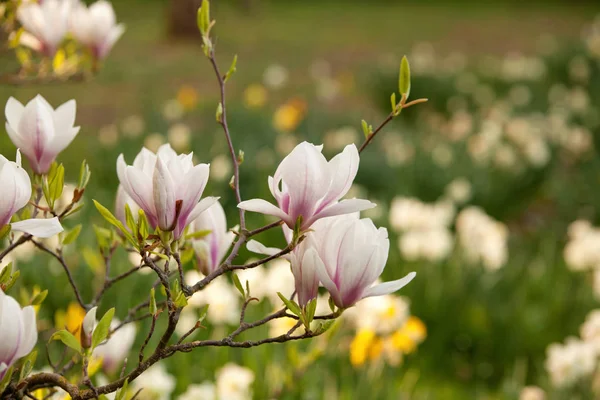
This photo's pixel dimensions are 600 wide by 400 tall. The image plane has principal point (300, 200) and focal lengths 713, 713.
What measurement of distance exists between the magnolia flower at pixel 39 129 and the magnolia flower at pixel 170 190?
0.57 ft

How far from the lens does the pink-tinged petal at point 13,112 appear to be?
0.85 meters

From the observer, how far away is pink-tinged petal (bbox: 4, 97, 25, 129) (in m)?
0.85

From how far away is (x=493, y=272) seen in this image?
2.71 m

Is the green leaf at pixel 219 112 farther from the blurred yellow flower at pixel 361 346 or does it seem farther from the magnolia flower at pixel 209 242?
the blurred yellow flower at pixel 361 346

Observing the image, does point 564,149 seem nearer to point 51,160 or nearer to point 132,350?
point 132,350

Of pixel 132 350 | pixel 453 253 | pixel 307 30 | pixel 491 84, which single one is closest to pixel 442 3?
pixel 307 30

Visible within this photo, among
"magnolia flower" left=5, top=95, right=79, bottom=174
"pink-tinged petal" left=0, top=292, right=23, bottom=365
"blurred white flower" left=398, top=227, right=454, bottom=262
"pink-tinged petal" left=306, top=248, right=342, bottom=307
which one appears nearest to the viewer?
"pink-tinged petal" left=0, top=292, right=23, bottom=365

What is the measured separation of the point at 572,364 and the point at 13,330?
167cm

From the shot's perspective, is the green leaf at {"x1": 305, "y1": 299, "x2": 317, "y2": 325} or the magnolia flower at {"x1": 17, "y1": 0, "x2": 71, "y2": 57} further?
the magnolia flower at {"x1": 17, "y1": 0, "x2": 71, "y2": 57}

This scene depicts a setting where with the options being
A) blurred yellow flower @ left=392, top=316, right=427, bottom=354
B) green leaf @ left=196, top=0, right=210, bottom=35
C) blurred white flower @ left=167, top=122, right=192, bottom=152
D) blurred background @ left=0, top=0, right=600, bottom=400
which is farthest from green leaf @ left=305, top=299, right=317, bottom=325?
blurred white flower @ left=167, top=122, right=192, bottom=152

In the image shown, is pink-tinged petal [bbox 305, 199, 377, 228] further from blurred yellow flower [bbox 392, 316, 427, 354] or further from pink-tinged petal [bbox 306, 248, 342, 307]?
blurred yellow flower [bbox 392, 316, 427, 354]

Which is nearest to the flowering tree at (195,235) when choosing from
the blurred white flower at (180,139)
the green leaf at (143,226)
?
the green leaf at (143,226)

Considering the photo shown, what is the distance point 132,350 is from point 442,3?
16.2 m

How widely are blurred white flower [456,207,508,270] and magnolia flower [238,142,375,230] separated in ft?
6.94
